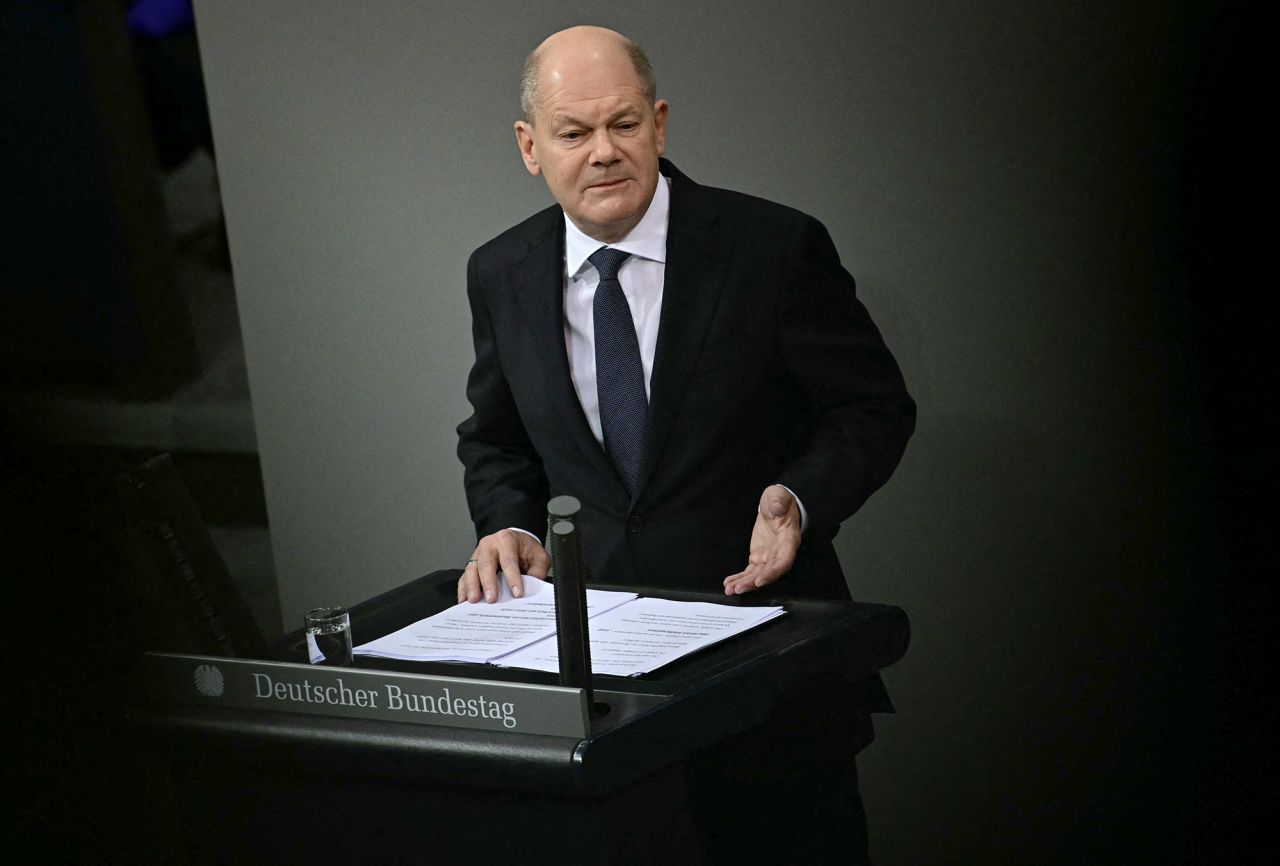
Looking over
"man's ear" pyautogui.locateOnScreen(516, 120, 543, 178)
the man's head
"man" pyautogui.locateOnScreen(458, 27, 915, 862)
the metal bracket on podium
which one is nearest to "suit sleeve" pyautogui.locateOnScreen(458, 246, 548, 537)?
"man" pyautogui.locateOnScreen(458, 27, 915, 862)

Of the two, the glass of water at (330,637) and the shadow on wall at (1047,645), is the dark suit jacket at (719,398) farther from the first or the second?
the glass of water at (330,637)

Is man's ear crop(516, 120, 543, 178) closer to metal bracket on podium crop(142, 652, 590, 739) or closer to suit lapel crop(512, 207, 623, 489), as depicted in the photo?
suit lapel crop(512, 207, 623, 489)

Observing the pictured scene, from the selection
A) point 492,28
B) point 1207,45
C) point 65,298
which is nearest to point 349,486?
point 492,28

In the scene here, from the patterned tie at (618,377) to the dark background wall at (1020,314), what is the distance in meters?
0.53

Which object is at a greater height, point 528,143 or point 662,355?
point 528,143

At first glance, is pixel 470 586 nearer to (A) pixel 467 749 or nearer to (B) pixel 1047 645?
(A) pixel 467 749

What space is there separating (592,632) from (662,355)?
2.34ft

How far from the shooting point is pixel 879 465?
2.30 meters

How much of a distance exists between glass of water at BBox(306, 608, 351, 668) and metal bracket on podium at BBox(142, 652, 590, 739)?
0.13 m

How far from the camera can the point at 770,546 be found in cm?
201

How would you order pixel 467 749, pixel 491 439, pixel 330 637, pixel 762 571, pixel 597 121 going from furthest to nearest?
pixel 491 439, pixel 597 121, pixel 762 571, pixel 330 637, pixel 467 749

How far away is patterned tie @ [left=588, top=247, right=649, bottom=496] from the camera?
2404mm

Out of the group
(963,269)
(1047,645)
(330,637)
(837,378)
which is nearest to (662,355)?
(837,378)

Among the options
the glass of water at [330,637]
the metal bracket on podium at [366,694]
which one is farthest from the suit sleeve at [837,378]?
the metal bracket on podium at [366,694]
